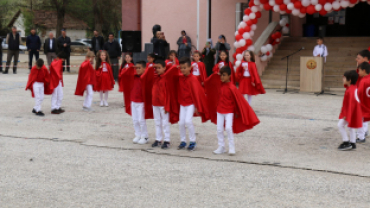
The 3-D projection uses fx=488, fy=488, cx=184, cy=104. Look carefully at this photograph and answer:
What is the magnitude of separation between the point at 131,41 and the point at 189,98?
771cm

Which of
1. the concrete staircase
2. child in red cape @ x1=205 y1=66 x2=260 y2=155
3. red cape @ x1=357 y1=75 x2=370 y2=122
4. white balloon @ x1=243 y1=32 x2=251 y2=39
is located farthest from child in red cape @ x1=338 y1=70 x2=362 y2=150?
white balloon @ x1=243 y1=32 x2=251 y2=39

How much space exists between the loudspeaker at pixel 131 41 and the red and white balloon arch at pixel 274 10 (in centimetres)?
337

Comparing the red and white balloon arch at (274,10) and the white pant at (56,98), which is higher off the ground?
the red and white balloon arch at (274,10)

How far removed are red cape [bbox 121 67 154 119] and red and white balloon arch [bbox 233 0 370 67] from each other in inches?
310

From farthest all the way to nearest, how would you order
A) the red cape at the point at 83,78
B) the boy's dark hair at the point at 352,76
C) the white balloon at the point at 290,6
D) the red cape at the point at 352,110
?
the white balloon at the point at 290,6
the red cape at the point at 83,78
the boy's dark hair at the point at 352,76
the red cape at the point at 352,110

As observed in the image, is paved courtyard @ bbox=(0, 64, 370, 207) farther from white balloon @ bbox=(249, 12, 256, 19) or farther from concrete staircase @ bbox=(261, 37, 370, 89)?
white balloon @ bbox=(249, 12, 256, 19)

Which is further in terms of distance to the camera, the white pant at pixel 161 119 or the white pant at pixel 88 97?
the white pant at pixel 88 97

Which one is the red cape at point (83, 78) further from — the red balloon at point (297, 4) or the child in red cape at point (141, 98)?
the red balloon at point (297, 4)

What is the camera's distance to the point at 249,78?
11.5 m

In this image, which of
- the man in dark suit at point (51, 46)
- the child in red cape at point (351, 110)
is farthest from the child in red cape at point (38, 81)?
the man in dark suit at point (51, 46)

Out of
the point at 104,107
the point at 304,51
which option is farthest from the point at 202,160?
the point at 304,51

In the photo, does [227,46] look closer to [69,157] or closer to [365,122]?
[365,122]

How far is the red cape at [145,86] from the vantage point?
8.05 m

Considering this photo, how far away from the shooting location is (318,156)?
7.30 metres
